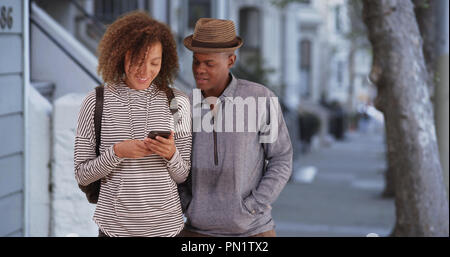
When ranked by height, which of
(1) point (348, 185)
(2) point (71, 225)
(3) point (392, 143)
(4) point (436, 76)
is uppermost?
(4) point (436, 76)

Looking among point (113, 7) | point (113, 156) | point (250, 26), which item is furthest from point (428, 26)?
point (250, 26)

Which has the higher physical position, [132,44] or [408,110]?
[132,44]

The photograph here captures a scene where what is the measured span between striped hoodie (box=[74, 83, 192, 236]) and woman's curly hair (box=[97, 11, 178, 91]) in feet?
0.26

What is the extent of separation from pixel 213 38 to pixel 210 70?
160mm

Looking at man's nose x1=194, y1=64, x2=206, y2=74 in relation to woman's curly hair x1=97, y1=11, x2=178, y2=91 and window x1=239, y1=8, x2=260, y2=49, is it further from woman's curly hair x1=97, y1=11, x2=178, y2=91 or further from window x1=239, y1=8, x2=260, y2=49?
window x1=239, y1=8, x2=260, y2=49

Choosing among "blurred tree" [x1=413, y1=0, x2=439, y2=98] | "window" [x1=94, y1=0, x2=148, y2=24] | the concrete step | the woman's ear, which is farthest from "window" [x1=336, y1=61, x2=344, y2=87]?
the woman's ear

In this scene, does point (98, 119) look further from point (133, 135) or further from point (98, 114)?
point (133, 135)

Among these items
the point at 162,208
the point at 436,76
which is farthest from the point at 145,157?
the point at 436,76

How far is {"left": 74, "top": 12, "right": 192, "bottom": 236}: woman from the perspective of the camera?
291cm

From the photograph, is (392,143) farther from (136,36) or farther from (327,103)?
(327,103)

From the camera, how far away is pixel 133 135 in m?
2.91

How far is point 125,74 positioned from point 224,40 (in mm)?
540

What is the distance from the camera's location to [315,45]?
119ft

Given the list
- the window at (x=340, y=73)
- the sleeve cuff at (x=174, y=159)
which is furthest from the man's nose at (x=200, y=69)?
the window at (x=340, y=73)
